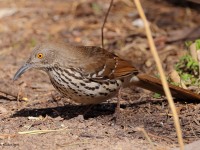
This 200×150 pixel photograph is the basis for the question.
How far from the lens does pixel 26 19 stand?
9.62m

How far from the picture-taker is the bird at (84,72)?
18.1 feet

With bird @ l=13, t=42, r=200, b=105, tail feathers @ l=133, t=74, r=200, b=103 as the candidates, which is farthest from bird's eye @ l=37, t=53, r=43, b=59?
tail feathers @ l=133, t=74, r=200, b=103

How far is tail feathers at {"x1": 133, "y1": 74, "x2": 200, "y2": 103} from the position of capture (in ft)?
19.7

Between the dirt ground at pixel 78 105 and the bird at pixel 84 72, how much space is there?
24 centimetres

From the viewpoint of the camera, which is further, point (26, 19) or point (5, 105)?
point (26, 19)

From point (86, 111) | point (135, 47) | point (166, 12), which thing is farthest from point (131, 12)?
point (86, 111)

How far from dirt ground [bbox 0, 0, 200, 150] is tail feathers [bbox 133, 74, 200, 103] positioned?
10 cm

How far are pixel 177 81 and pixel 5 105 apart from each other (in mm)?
1970

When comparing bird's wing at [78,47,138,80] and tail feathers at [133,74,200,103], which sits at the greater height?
bird's wing at [78,47,138,80]

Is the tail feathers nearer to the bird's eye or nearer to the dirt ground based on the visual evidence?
the dirt ground

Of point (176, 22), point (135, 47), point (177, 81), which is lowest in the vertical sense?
point (177, 81)

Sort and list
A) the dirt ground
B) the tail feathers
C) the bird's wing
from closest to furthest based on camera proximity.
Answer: the dirt ground < the bird's wing < the tail feathers

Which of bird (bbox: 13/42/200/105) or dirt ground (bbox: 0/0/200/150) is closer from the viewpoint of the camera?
dirt ground (bbox: 0/0/200/150)

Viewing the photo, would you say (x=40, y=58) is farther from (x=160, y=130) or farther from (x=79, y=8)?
(x=79, y=8)
